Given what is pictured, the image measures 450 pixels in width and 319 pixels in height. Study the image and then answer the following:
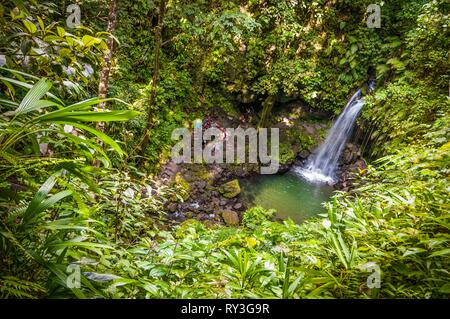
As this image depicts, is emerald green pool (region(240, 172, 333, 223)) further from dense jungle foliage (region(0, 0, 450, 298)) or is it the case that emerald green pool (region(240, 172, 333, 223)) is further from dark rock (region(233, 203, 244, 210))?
dense jungle foliage (region(0, 0, 450, 298))

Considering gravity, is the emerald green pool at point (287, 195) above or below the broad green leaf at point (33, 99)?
below

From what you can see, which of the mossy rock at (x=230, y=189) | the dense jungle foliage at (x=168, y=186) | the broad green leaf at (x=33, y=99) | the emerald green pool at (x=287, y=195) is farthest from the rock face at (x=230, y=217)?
the broad green leaf at (x=33, y=99)

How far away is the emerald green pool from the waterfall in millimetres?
472

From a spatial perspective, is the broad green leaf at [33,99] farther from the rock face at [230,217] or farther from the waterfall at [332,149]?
the waterfall at [332,149]

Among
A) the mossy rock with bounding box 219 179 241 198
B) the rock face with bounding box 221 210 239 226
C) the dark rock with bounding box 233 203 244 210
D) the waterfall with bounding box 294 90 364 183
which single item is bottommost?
the rock face with bounding box 221 210 239 226

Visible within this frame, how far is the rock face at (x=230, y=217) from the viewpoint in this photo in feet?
21.2

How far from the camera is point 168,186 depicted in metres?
3.54

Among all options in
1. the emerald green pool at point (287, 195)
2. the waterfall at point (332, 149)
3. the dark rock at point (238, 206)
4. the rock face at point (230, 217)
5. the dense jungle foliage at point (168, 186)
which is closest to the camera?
the dense jungle foliage at point (168, 186)

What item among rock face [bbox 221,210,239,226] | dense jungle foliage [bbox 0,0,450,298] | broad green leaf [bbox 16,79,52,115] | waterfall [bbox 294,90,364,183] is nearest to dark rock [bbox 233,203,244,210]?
rock face [bbox 221,210,239,226]

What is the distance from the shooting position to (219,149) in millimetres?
8188

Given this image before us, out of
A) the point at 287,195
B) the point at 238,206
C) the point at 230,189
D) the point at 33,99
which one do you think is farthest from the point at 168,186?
the point at 287,195

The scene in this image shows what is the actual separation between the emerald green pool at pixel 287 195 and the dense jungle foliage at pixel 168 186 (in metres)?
0.84

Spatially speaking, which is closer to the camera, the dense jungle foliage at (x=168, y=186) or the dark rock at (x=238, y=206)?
the dense jungle foliage at (x=168, y=186)

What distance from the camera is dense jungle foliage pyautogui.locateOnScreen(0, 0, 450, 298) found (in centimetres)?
138
